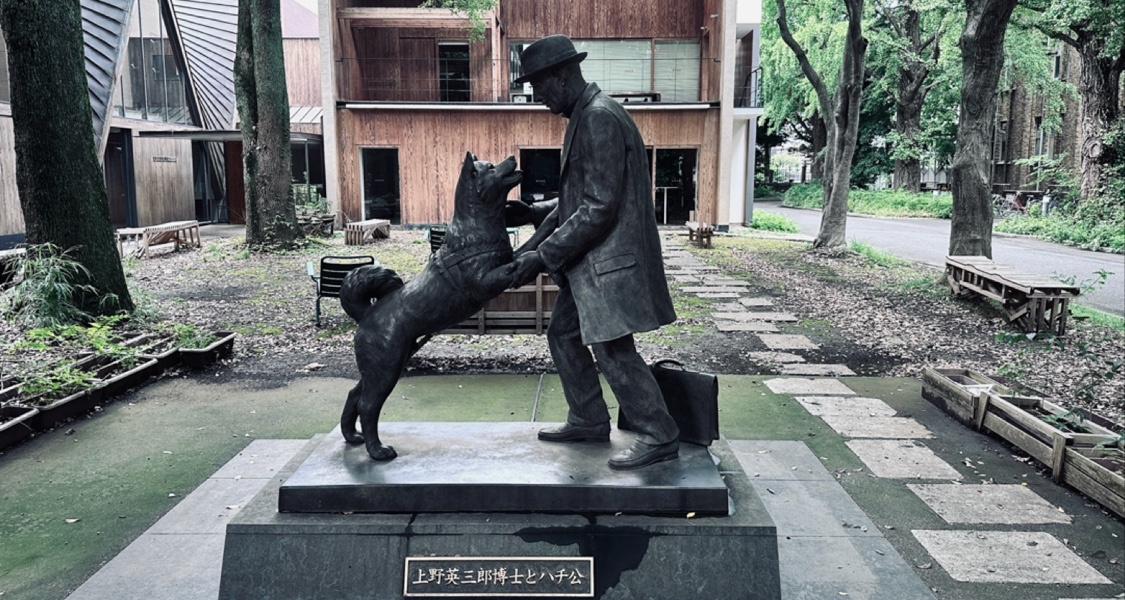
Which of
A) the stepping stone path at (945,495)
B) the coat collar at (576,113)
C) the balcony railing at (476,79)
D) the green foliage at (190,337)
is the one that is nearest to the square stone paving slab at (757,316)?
the stepping stone path at (945,495)

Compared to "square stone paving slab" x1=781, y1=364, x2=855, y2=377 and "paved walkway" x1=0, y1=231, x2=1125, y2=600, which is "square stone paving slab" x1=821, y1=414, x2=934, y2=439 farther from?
"square stone paving slab" x1=781, y1=364, x2=855, y2=377

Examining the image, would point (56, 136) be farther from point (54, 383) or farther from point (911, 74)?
point (911, 74)

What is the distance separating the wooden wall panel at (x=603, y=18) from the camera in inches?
939

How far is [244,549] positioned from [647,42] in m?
22.9

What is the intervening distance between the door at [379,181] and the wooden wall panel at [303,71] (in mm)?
6524

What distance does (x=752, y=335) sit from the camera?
373 inches

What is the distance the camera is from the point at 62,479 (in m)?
4.94

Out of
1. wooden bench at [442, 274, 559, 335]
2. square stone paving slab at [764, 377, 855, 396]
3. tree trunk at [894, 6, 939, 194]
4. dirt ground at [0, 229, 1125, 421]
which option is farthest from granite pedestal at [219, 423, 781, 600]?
tree trunk at [894, 6, 939, 194]

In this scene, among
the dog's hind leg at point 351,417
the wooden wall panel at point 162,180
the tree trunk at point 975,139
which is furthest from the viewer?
the wooden wall panel at point 162,180

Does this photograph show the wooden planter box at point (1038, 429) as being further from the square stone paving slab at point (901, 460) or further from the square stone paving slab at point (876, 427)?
the square stone paving slab at point (901, 460)

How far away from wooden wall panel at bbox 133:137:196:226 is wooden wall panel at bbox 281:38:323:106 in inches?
184

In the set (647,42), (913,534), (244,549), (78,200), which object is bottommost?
(913,534)

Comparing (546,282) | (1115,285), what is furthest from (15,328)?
A: (1115,285)

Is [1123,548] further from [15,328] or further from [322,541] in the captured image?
[15,328]
